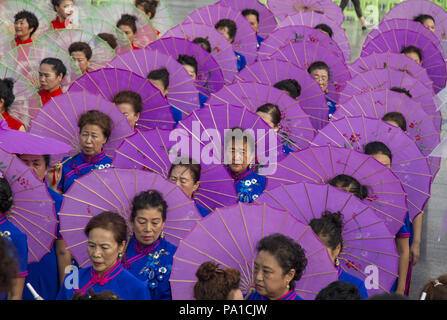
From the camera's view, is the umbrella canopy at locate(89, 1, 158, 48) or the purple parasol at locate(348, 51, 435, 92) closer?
the purple parasol at locate(348, 51, 435, 92)

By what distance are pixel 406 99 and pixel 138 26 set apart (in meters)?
4.19

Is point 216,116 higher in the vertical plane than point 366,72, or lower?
lower

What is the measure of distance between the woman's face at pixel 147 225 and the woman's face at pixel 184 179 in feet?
2.15

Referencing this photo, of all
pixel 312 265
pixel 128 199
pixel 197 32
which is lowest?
pixel 312 265

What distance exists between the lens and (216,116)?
5.34 m

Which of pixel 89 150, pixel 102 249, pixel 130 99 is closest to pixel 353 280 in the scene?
pixel 102 249

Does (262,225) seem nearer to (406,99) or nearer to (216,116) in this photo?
(216,116)

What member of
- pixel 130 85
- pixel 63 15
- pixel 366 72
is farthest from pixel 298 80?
pixel 63 15

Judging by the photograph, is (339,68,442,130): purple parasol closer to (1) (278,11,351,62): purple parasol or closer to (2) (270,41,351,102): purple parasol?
(2) (270,41,351,102): purple parasol

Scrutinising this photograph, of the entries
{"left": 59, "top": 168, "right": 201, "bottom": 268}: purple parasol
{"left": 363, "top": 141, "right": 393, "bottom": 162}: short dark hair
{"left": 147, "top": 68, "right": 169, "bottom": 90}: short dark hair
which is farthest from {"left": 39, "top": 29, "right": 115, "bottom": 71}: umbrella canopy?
{"left": 59, "top": 168, "right": 201, "bottom": 268}: purple parasol

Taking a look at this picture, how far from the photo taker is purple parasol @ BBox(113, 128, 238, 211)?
15.8ft

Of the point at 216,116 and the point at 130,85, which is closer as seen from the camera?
the point at 216,116

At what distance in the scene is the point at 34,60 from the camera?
676 centimetres

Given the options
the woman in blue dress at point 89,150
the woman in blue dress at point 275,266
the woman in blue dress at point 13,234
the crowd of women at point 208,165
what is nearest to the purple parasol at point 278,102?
the crowd of women at point 208,165
